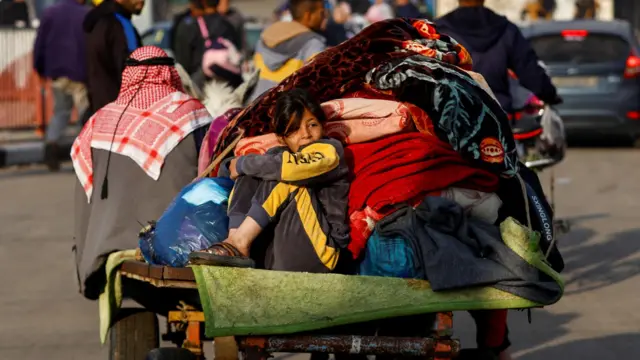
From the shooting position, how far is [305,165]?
17.3 feet

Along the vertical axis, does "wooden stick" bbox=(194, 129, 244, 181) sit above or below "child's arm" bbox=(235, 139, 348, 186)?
below

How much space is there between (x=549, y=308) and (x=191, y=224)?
13.0 ft

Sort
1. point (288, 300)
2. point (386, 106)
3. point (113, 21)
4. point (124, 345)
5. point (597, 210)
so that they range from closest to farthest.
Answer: point (288, 300)
point (386, 106)
point (124, 345)
point (113, 21)
point (597, 210)

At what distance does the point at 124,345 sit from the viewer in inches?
248

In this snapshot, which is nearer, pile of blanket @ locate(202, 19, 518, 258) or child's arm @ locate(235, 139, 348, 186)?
child's arm @ locate(235, 139, 348, 186)

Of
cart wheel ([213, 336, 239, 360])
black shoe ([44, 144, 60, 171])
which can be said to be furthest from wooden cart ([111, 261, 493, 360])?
black shoe ([44, 144, 60, 171])

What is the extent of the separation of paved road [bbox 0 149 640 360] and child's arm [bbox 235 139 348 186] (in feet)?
8.83

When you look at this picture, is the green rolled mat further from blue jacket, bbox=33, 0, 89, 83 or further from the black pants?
blue jacket, bbox=33, 0, 89, 83

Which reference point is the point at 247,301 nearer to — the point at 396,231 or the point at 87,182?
the point at 396,231

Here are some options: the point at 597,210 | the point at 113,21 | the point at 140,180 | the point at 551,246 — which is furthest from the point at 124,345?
the point at 597,210

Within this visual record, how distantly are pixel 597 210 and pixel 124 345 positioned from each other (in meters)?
7.66

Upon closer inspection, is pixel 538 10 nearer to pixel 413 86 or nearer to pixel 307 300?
pixel 413 86

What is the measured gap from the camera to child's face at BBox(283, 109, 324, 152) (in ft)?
17.8

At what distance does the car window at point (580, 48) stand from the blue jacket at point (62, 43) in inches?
226
